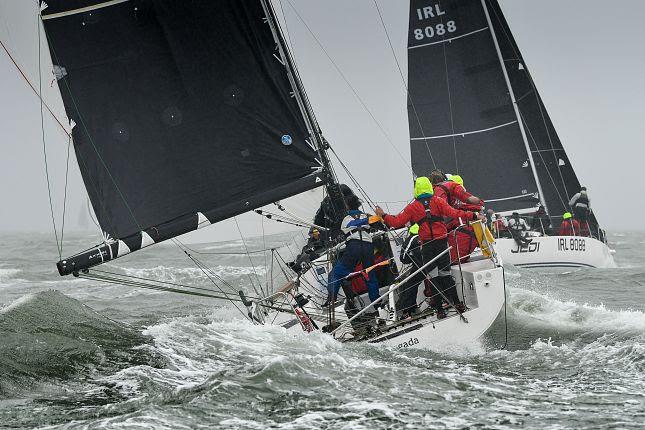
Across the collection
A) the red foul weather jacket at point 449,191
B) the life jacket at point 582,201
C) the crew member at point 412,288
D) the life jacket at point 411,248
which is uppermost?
the red foul weather jacket at point 449,191

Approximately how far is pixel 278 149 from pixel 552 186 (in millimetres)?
11517

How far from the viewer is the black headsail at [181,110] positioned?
7414 millimetres

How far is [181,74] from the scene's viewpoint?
24.7ft

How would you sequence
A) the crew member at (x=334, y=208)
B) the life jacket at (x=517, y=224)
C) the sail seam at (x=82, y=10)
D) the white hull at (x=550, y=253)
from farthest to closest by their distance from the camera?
1. the life jacket at (x=517, y=224)
2. the white hull at (x=550, y=253)
3. the crew member at (x=334, y=208)
4. the sail seam at (x=82, y=10)

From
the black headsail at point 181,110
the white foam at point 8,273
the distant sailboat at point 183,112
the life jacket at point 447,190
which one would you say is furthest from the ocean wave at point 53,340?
the white foam at point 8,273

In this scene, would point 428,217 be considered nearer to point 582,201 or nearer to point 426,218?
point 426,218

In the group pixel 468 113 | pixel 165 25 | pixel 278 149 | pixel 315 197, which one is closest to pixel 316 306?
pixel 315 197

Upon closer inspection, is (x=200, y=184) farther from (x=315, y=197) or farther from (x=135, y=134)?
(x=315, y=197)

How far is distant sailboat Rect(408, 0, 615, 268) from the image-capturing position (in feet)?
55.7

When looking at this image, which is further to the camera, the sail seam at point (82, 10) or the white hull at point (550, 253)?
the white hull at point (550, 253)

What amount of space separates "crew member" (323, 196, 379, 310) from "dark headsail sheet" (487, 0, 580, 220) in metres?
10.8

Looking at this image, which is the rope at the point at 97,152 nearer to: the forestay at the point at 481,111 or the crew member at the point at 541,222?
the crew member at the point at 541,222

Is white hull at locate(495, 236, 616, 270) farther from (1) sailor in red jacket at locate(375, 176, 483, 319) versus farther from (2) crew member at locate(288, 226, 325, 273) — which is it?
(1) sailor in red jacket at locate(375, 176, 483, 319)

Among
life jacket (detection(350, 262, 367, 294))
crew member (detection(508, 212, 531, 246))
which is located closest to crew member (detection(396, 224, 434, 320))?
life jacket (detection(350, 262, 367, 294))
